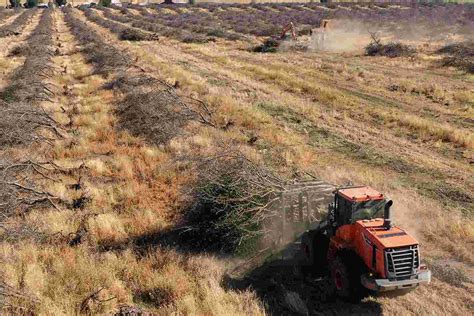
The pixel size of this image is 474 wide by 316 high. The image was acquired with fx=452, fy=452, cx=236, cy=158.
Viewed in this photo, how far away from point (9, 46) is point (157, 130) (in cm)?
2926

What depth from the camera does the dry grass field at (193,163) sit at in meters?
7.52

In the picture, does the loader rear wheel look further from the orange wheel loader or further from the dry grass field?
the dry grass field

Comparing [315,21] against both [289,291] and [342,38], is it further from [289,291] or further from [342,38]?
[289,291]

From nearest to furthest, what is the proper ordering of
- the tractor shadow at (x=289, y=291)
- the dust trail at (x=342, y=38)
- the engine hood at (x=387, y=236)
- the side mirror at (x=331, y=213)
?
1. the engine hood at (x=387, y=236)
2. the tractor shadow at (x=289, y=291)
3. the side mirror at (x=331, y=213)
4. the dust trail at (x=342, y=38)

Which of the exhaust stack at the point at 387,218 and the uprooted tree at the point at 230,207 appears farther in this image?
the uprooted tree at the point at 230,207

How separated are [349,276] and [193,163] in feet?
21.7

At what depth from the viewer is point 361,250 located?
680 centimetres

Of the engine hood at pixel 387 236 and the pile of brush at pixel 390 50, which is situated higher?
the pile of brush at pixel 390 50

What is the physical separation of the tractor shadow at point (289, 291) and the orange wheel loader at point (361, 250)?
0.22 m

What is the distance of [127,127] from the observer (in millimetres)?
16922

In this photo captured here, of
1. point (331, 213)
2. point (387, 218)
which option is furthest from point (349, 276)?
point (331, 213)

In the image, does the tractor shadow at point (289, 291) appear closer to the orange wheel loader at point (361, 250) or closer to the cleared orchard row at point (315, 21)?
the orange wheel loader at point (361, 250)

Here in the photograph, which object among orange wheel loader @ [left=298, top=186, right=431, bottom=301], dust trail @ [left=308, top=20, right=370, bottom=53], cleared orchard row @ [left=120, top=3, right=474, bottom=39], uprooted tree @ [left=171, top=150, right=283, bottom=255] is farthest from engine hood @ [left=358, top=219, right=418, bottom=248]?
cleared orchard row @ [left=120, top=3, right=474, bottom=39]

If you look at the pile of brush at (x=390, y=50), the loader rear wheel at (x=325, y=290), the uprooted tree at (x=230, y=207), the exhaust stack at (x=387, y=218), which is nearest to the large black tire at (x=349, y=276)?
the loader rear wheel at (x=325, y=290)
